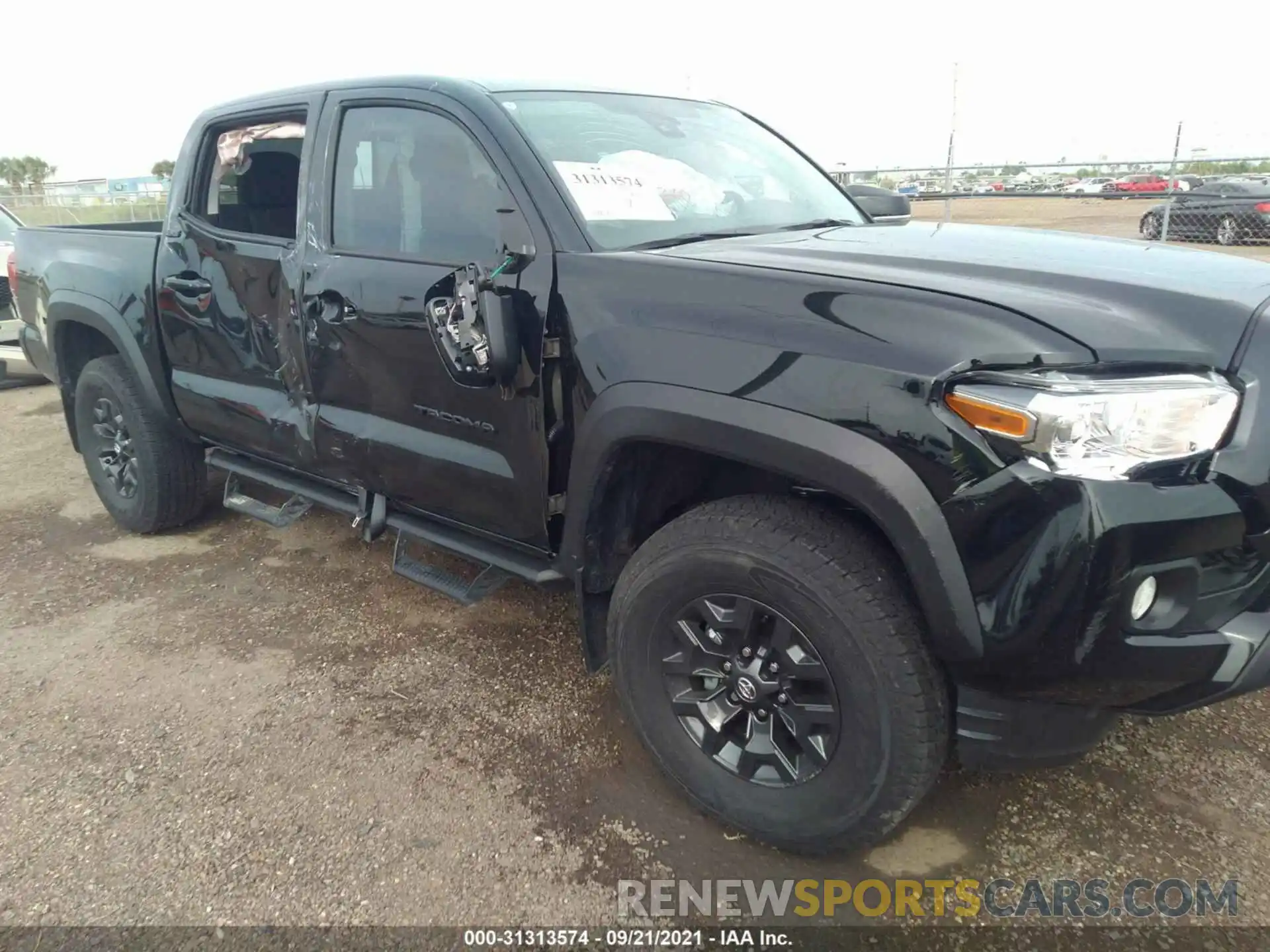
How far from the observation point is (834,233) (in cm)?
280

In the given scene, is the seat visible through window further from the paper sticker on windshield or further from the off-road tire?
the paper sticker on windshield

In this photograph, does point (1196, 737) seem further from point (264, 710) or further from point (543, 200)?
point (264, 710)

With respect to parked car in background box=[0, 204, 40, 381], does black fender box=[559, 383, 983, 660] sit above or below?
above

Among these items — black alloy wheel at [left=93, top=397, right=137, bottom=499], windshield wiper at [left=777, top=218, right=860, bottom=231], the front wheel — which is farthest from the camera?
black alloy wheel at [left=93, top=397, right=137, bottom=499]

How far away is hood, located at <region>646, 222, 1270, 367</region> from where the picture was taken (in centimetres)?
175

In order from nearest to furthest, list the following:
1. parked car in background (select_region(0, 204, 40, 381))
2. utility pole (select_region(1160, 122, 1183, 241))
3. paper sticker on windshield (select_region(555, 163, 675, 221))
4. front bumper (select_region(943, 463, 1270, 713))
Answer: front bumper (select_region(943, 463, 1270, 713))
paper sticker on windshield (select_region(555, 163, 675, 221))
parked car in background (select_region(0, 204, 40, 381))
utility pole (select_region(1160, 122, 1183, 241))

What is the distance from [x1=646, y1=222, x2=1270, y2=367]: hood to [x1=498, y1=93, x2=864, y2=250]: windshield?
0.60 feet

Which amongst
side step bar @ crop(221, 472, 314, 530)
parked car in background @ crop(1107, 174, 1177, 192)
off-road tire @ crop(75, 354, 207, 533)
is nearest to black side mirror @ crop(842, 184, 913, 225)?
side step bar @ crop(221, 472, 314, 530)

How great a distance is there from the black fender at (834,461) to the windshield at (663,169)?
0.57m

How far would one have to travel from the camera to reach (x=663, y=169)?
283 cm

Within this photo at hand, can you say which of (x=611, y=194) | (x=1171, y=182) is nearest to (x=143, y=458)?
(x=611, y=194)

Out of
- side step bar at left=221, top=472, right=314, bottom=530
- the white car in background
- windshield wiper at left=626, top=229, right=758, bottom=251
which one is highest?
windshield wiper at left=626, top=229, right=758, bottom=251

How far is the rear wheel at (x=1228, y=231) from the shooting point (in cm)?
1284

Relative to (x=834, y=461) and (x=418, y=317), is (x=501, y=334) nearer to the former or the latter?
(x=418, y=317)
